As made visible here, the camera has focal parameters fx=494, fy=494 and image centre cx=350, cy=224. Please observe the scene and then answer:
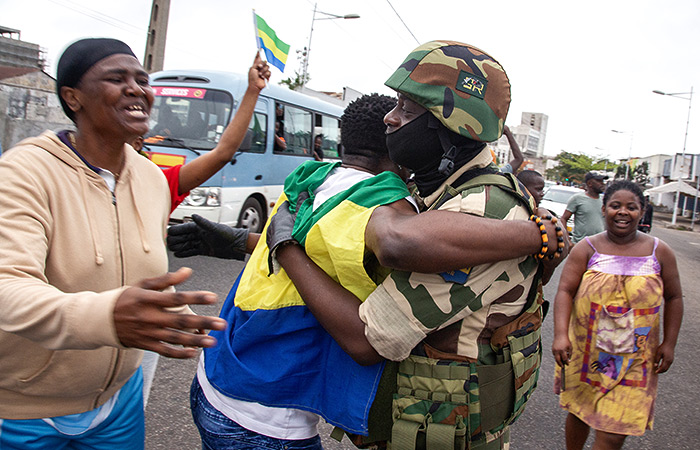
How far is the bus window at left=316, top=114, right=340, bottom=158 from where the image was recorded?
10.3 m

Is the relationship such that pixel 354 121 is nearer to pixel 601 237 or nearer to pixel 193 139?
pixel 601 237

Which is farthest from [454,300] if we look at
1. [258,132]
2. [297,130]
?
[297,130]

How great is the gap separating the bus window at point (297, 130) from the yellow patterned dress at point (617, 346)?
6.90m

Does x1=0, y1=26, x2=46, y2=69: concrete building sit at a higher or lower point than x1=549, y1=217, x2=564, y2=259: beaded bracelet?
higher

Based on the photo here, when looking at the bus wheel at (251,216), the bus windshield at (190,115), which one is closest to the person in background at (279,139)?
the bus wheel at (251,216)

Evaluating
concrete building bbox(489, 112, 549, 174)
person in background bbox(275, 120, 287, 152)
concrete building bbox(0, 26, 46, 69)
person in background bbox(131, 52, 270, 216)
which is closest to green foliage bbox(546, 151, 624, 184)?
concrete building bbox(489, 112, 549, 174)

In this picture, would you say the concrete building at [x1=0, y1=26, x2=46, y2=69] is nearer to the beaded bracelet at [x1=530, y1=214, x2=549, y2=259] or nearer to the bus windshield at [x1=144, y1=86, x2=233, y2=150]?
the bus windshield at [x1=144, y1=86, x2=233, y2=150]

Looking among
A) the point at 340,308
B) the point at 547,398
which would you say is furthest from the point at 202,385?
the point at 547,398

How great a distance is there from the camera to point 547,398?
4.00m

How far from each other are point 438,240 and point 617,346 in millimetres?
2109

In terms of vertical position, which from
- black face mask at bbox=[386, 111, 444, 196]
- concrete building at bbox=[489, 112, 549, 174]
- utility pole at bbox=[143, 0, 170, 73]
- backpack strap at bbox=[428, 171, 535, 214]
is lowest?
backpack strap at bbox=[428, 171, 535, 214]

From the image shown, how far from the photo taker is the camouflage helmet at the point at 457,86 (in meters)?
1.33

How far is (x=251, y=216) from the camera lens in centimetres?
815

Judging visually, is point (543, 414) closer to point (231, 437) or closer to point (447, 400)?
point (447, 400)
